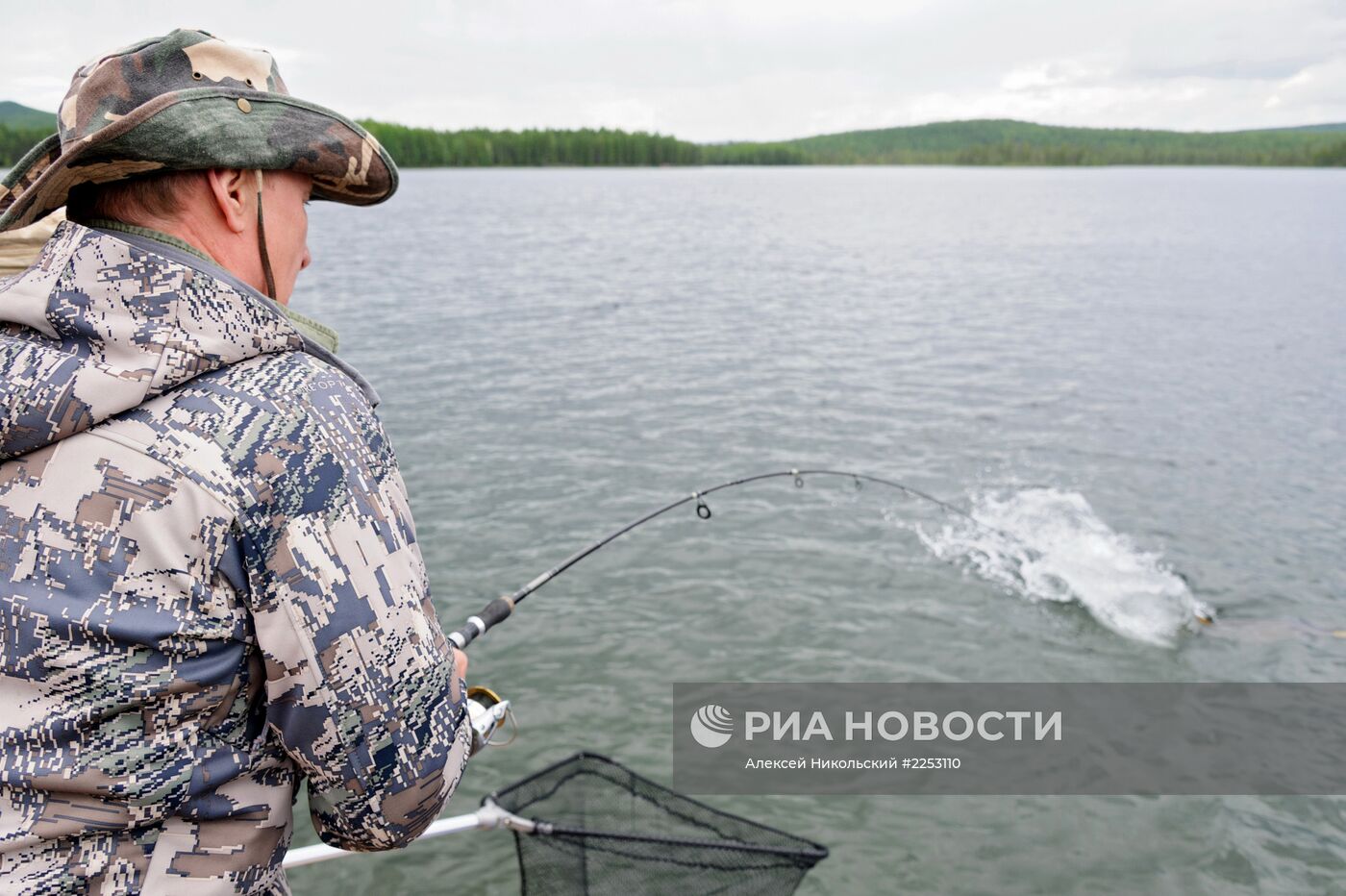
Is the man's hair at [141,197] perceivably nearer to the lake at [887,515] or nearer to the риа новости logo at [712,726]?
the lake at [887,515]

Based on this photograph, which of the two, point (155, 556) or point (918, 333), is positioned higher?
point (155, 556)

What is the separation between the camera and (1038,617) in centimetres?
860

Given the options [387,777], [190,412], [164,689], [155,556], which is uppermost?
[190,412]

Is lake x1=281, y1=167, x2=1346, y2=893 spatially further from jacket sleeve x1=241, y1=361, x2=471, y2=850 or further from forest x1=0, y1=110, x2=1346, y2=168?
forest x1=0, y1=110, x2=1346, y2=168

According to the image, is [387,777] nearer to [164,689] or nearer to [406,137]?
[164,689]

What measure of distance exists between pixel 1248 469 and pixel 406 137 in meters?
144

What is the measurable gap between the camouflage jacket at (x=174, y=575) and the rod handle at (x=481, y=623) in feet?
6.07

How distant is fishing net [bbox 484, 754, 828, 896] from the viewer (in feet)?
13.3

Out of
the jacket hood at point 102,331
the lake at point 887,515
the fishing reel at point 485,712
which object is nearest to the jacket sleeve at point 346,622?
the jacket hood at point 102,331

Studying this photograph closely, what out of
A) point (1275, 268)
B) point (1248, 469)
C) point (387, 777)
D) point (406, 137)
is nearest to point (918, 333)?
point (1248, 469)

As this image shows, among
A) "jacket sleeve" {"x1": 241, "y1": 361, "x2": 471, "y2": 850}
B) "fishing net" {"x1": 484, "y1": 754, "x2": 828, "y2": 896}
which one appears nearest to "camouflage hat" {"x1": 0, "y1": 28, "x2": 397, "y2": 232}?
"jacket sleeve" {"x1": 241, "y1": 361, "x2": 471, "y2": 850}

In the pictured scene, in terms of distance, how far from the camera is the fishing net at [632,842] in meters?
4.04

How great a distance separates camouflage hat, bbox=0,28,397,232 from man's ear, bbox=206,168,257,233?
26 millimetres

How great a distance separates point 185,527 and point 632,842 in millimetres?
3147
